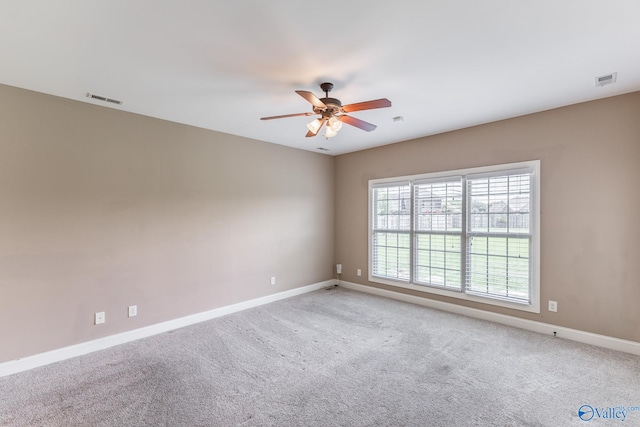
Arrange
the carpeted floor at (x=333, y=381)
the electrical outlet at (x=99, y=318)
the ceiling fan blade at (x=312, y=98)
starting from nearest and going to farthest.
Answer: the carpeted floor at (x=333, y=381)
the ceiling fan blade at (x=312, y=98)
the electrical outlet at (x=99, y=318)

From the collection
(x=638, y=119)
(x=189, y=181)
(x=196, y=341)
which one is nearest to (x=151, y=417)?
(x=196, y=341)

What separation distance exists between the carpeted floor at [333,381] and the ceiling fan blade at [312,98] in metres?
2.40

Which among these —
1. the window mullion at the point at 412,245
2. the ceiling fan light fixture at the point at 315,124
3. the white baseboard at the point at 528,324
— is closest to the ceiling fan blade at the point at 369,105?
the ceiling fan light fixture at the point at 315,124

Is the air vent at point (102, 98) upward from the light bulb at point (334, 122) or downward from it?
upward

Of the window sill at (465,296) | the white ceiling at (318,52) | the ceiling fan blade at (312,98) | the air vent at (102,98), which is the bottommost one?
the window sill at (465,296)

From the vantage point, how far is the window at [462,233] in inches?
144

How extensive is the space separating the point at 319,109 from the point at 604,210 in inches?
127

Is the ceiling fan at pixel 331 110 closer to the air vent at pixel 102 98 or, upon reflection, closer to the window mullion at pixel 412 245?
the air vent at pixel 102 98

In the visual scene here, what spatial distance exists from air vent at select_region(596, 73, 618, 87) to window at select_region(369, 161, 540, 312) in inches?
39.5

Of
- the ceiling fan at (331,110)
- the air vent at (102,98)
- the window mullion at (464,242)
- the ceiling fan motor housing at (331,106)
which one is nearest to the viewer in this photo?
the ceiling fan at (331,110)

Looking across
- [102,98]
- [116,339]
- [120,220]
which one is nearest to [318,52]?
[102,98]

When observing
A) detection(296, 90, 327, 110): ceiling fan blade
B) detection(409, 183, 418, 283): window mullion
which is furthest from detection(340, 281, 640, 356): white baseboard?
detection(296, 90, 327, 110): ceiling fan blade

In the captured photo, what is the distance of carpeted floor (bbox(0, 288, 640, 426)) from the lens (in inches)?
82.9

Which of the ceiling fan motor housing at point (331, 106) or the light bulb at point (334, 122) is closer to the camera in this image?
the ceiling fan motor housing at point (331, 106)
